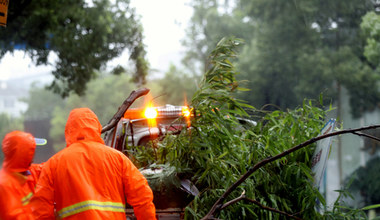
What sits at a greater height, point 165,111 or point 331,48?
point 331,48

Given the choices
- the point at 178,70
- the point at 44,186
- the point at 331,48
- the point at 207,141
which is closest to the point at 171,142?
the point at 207,141

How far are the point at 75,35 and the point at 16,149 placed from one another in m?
8.55

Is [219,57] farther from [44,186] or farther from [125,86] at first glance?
[125,86]

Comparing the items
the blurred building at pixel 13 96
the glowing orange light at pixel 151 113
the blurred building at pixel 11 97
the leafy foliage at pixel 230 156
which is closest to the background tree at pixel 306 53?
the glowing orange light at pixel 151 113

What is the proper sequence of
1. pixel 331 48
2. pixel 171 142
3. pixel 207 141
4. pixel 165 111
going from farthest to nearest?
pixel 331 48 → pixel 165 111 → pixel 171 142 → pixel 207 141

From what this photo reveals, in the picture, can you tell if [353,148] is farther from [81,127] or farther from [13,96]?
[13,96]

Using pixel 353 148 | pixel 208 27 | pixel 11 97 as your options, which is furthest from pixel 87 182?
pixel 11 97

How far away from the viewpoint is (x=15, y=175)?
283cm

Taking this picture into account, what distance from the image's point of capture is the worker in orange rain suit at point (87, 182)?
9.09 feet

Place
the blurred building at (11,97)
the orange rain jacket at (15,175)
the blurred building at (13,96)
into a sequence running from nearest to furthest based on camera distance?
1. the orange rain jacket at (15,175)
2. the blurred building at (13,96)
3. the blurred building at (11,97)

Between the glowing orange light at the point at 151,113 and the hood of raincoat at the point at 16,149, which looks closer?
the hood of raincoat at the point at 16,149

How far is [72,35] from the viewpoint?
34.7ft

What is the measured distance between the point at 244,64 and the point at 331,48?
405cm

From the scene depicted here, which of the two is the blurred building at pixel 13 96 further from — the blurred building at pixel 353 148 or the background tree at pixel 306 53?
the blurred building at pixel 353 148
